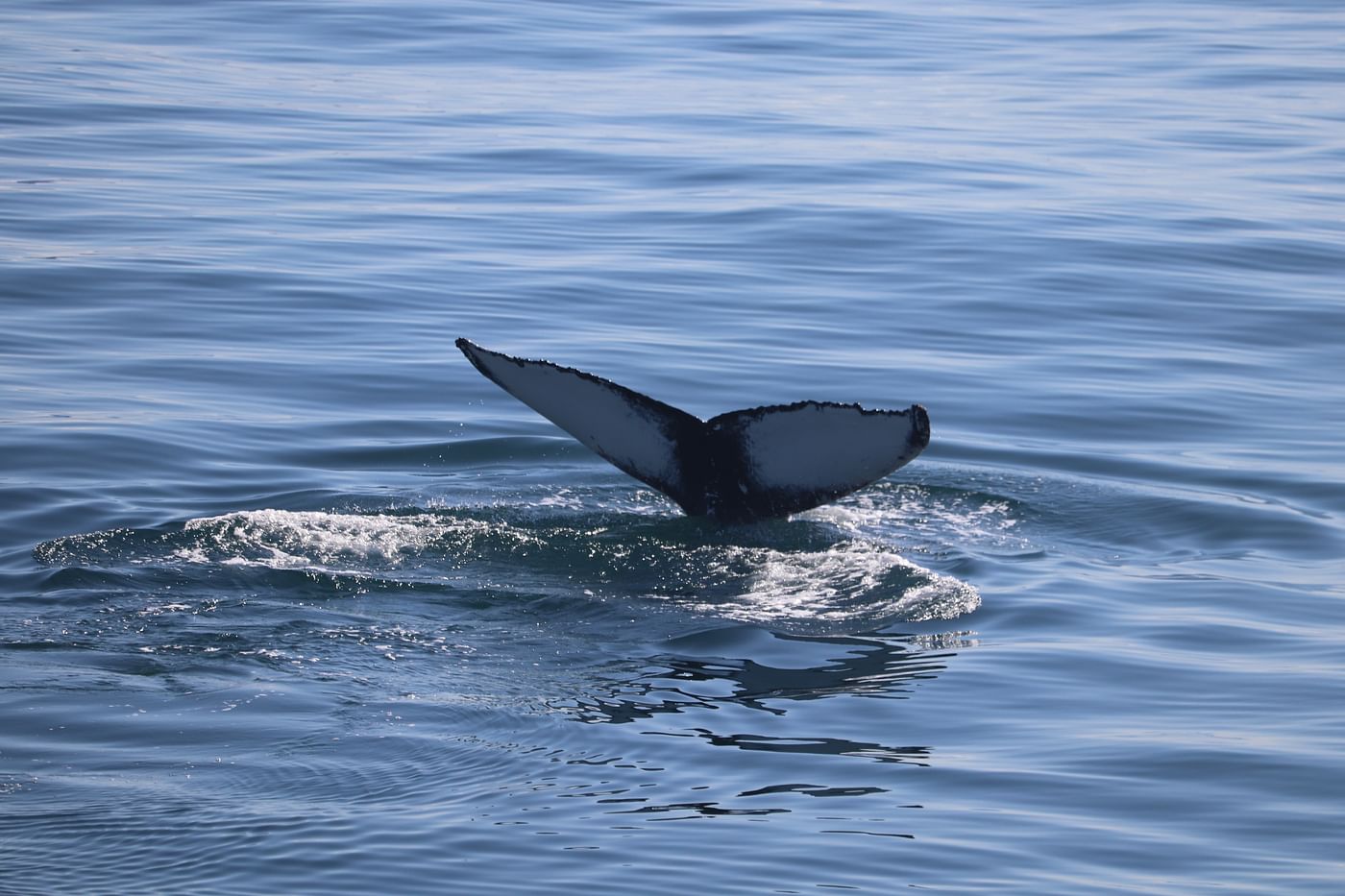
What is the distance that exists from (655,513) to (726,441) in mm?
993

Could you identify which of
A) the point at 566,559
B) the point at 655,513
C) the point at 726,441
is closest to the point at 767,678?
the point at 726,441

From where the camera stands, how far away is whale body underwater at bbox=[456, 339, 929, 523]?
7.70 m

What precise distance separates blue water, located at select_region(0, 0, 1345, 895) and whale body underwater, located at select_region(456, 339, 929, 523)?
236mm

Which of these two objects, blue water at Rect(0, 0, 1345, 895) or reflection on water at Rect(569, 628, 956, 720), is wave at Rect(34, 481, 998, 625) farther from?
reflection on water at Rect(569, 628, 956, 720)

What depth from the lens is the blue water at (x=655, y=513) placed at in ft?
18.8

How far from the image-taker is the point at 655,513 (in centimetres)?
892

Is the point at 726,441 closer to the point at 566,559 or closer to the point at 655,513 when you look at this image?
the point at 566,559

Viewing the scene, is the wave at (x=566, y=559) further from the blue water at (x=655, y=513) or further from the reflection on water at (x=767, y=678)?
the reflection on water at (x=767, y=678)

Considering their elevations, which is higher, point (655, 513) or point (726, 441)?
point (726, 441)

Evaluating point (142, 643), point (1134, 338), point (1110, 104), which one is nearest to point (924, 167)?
point (1110, 104)

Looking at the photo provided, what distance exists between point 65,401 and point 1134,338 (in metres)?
6.90

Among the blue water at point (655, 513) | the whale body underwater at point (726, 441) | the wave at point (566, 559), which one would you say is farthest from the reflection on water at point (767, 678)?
the whale body underwater at point (726, 441)

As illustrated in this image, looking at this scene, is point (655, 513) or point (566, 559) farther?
point (655, 513)

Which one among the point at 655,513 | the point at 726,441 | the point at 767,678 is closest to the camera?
the point at 767,678
